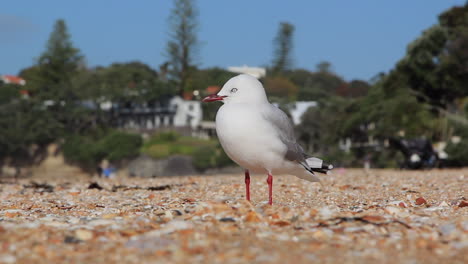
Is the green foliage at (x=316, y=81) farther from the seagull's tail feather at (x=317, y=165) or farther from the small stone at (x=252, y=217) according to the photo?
the small stone at (x=252, y=217)

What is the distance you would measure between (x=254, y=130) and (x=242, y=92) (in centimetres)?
47

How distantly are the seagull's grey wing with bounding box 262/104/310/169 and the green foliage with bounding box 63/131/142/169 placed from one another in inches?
2393

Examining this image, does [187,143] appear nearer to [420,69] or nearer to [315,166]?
[420,69]

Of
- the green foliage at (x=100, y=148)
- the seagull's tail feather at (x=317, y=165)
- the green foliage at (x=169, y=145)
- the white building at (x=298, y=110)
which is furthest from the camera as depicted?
the white building at (x=298, y=110)

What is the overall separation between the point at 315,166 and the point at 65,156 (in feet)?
220

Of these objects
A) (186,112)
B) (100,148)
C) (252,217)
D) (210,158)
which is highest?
(186,112)

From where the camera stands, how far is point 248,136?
17.3 ft

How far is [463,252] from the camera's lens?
3.53 meters

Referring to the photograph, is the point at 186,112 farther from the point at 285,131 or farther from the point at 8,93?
the point at 285,131

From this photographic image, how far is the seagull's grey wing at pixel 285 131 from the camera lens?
17.7 ft

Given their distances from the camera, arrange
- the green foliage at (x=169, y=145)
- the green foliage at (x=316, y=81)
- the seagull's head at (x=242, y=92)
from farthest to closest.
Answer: the green foliage at (x=316, y=81)
the green foliage at (x=169, y=145)
the seagull's head at (x=242, y=92)

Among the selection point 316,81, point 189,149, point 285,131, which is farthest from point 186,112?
point 285,131

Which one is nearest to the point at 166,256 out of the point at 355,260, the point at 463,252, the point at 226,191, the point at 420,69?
the point at 355,260

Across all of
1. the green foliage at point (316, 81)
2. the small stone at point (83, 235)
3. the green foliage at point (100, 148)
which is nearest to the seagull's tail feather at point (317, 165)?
the small stone at point (83, 235)
